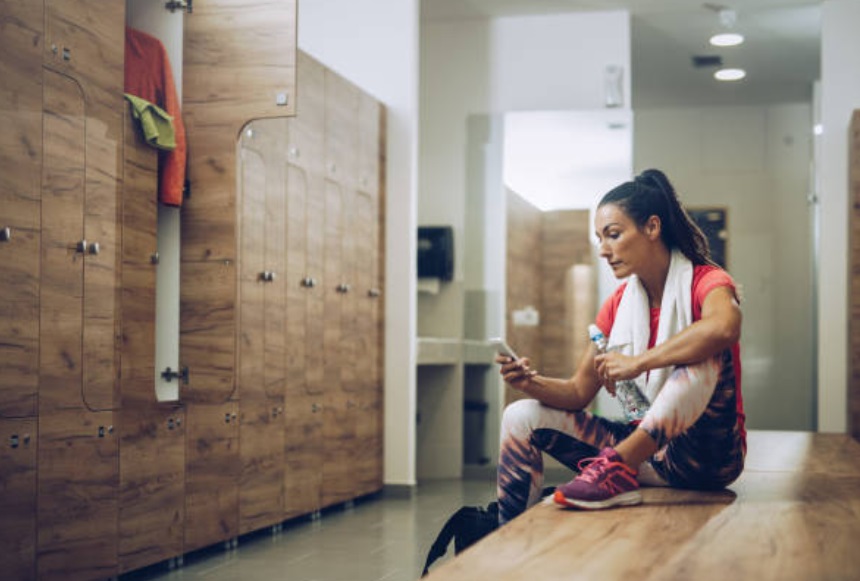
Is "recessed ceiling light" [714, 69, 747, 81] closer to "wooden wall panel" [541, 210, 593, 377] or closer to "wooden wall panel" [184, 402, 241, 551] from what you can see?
"wooden wall panel" [541, 210, 593, 377]

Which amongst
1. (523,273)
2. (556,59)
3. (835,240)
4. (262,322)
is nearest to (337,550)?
(262,322)

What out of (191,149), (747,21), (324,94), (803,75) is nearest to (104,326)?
(191,149)

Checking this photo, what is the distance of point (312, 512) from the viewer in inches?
198

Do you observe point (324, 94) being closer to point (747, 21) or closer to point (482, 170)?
point (482, 170)

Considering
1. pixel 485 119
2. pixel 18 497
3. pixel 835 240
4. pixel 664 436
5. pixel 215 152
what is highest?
pixel 485 119

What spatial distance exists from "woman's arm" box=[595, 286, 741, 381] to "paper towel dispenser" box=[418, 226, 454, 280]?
4163 millimetres

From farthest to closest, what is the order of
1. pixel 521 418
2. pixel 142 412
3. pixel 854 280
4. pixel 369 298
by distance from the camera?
pixel 854 280 < pixel 369 298 < pixel 142 412 < pixel 521 418

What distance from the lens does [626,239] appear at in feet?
9.01

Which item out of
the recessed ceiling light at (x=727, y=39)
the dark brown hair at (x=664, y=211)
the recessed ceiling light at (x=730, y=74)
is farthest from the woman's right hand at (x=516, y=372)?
the recessed ceiling light at (x=730, y=74)

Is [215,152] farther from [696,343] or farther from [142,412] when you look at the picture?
[696,343]

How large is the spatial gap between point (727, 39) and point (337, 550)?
462cm

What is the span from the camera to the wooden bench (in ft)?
6.15

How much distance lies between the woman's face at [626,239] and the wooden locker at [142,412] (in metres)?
1.62

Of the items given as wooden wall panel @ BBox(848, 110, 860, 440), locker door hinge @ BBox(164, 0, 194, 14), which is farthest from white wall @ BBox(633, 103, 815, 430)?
locker door hinge @ BBox(164, 0, 194, 14)
